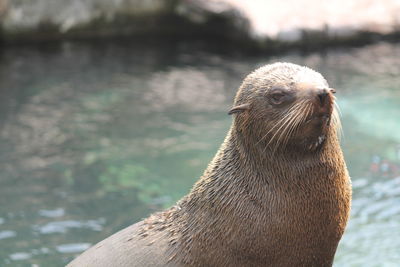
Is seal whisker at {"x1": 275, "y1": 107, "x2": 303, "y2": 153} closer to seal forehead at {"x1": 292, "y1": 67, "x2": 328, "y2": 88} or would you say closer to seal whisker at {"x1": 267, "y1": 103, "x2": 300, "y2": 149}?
seal whisker at {"x1": 267, "y1": 103, "x2": 300, "y2": 149}

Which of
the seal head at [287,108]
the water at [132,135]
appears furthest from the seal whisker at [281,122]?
the water at [132,135]

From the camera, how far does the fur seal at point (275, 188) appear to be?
4.12 metres

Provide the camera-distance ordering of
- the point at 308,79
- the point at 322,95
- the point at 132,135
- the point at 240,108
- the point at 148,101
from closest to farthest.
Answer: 1. the point at 322,95
2. the point at 308,79
3. the point at 240,108
4. the point at 132,135
5. the point at 148,101

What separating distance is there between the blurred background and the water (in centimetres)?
2

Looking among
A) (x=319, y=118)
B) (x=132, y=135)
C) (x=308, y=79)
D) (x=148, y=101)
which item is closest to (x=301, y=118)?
(x=319, y=118)

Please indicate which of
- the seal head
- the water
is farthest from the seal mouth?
the water

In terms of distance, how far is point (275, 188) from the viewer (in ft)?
13.9

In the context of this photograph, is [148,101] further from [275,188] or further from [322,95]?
[322,95]

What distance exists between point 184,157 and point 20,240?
8.01 feet

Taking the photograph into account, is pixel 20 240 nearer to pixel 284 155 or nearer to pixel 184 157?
pixel 184 157

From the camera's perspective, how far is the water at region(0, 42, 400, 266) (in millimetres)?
6930

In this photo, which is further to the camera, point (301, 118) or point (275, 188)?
point (275, 188)

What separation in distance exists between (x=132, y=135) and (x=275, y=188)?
510 centimetres

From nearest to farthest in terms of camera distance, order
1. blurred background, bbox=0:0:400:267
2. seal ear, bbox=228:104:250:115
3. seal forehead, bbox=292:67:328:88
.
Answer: seal forehead, bbox=292:67:328:88 → seal ear, bbox=228:104:250:115 → blurred background, bbox=0:0:400:267
